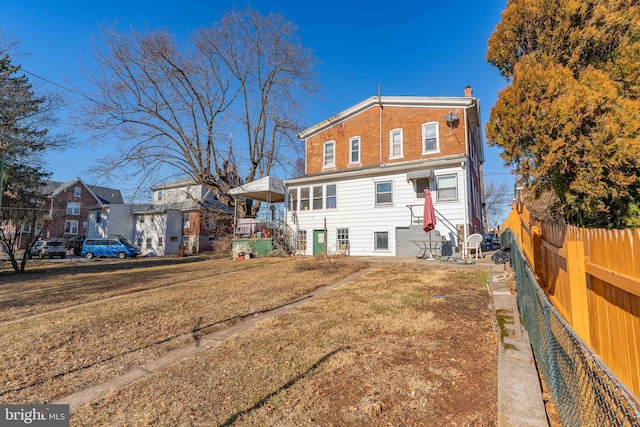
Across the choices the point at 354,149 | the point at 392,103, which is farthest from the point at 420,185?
the point at 392,103

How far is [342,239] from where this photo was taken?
53.5 ft

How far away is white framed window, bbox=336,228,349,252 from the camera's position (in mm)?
16141

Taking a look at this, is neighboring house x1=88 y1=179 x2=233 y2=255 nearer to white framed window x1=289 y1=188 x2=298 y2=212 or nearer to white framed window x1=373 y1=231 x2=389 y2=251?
white framed window x1=289 y1=188 x2=298 y2=212

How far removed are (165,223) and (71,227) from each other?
17.0 meters

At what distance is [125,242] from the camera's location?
24.9m

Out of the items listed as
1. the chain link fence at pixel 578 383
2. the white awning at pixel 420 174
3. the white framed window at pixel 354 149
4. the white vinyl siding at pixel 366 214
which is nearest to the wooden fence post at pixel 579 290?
the chain link fence at pixel 578 383

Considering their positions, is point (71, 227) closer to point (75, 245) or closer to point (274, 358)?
point (75, 245)

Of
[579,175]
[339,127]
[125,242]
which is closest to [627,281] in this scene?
[579,175]

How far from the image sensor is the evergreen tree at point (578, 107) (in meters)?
4.81

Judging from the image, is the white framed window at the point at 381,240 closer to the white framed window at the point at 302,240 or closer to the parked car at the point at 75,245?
the white framed window at the point at 302,240

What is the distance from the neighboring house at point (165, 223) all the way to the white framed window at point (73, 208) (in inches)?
248

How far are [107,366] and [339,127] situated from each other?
17718 millimetres

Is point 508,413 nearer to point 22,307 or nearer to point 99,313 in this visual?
point 99,313

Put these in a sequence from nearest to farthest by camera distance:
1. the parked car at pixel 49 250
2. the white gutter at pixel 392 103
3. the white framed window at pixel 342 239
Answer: the white gutter at pixel 392 103
the white framed window at pixel 342 239
the parked car at pixel 49 250
